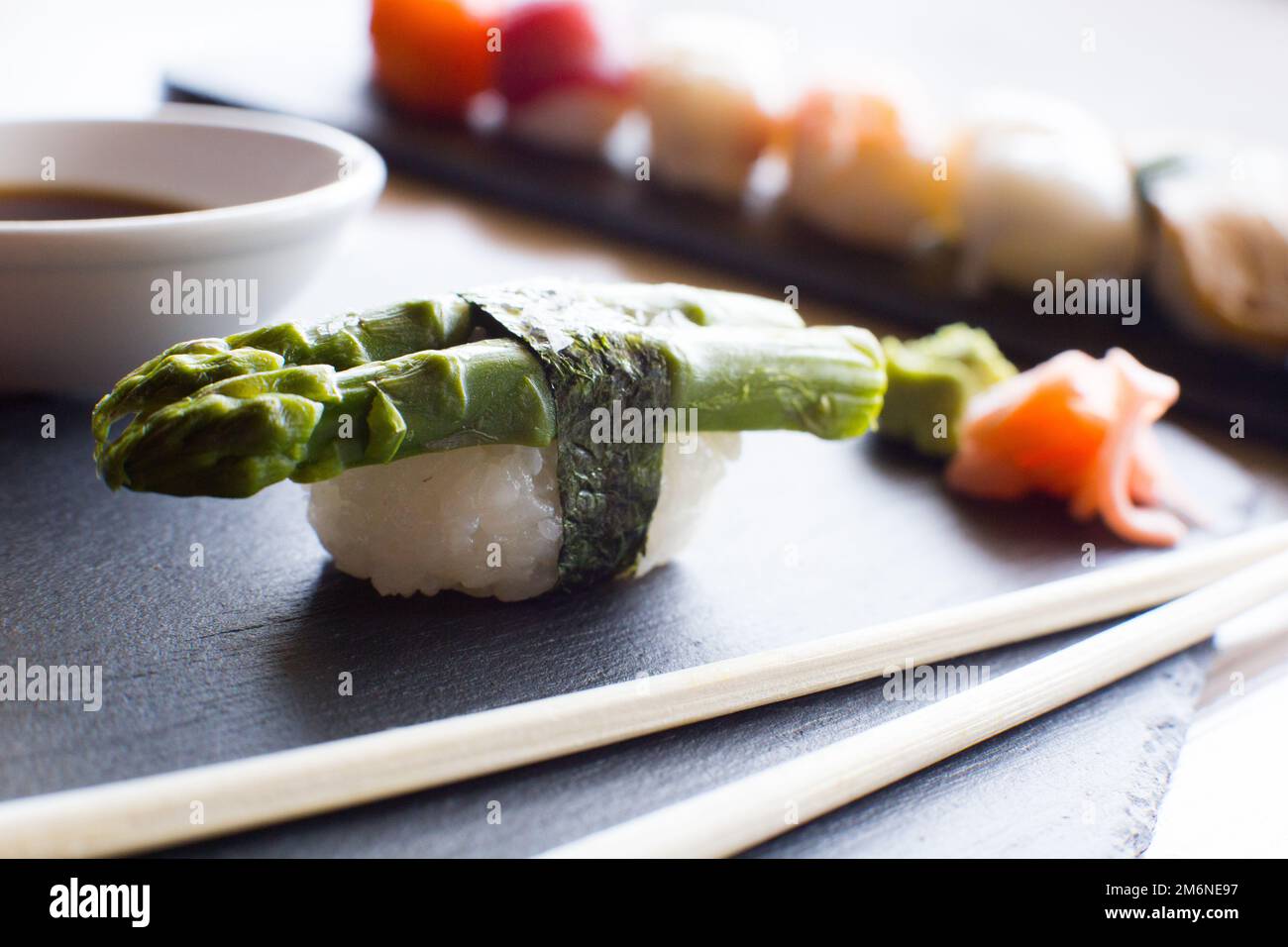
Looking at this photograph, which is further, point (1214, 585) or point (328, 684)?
point (1214, 585)

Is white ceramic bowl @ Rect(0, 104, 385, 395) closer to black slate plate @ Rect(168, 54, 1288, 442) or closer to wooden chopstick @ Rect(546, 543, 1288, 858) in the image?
wooden chopstick @ Rect(546, 543, 1288, 858)

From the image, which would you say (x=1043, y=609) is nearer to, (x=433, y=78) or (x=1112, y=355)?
(x=1112, y=355)

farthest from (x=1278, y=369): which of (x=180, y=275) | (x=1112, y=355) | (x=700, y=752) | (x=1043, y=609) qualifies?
(x=180, y=275)

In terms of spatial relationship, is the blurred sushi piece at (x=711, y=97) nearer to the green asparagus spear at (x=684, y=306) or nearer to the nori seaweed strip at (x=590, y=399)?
the green asparagus spear at (x=684, y=306)

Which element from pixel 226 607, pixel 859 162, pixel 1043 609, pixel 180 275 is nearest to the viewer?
pixel 226 607

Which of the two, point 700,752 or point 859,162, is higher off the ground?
point 859,162

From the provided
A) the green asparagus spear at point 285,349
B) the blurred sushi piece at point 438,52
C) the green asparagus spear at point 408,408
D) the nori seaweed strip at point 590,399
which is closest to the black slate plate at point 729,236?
the blurred sushi piece at point 438,52

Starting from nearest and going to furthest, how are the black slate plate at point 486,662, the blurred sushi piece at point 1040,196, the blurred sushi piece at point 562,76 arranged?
the black slate plate at point 486,662 < the blurred sushi piece at point 1040,196 < the blurred sushi piece at point 562,76
